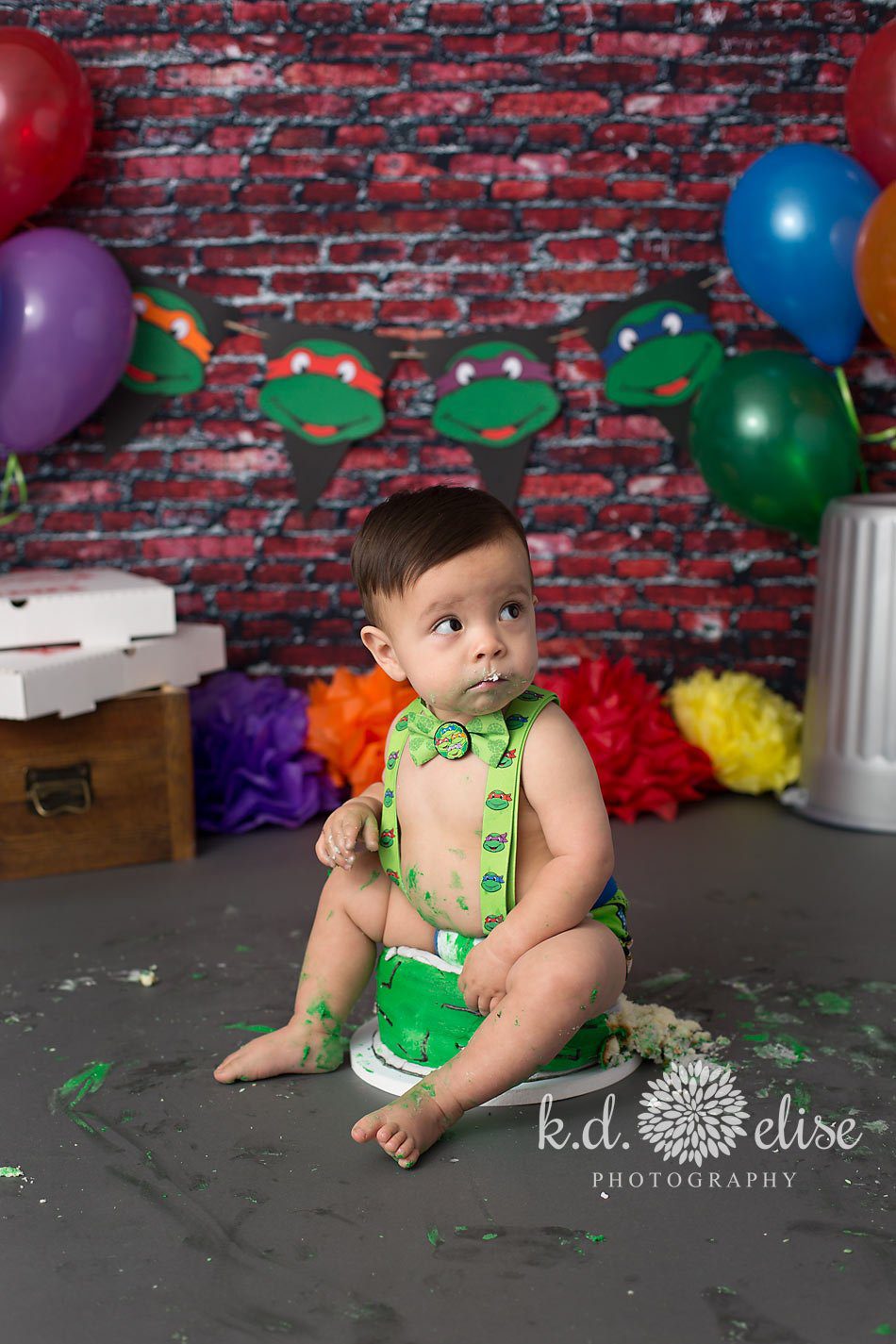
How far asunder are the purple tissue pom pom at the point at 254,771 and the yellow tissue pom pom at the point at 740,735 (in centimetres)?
78

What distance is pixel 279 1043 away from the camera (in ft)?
5.49

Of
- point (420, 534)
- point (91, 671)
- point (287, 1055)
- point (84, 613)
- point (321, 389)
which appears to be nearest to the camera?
point (420, 534)

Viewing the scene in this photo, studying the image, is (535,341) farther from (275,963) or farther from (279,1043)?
(279,1043)

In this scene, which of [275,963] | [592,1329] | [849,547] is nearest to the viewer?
[592,1329]

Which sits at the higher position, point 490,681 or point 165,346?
point 165,346

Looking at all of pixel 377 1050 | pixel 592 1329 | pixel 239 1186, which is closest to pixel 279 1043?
pixel 377 1050

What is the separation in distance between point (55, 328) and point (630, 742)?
1.37 metres

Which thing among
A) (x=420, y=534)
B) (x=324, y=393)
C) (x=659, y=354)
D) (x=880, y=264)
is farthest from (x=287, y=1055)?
(x=659, y=354)

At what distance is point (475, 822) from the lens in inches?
61.8

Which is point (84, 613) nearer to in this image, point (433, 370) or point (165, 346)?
point (165, 346)

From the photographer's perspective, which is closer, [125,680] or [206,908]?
[206,908]

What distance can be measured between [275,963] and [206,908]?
29 cm

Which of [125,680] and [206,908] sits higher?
[125,680]

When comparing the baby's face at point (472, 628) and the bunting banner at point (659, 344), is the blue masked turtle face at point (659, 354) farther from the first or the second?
the baby's face at point (472, 628)
